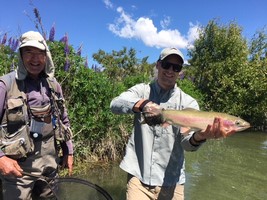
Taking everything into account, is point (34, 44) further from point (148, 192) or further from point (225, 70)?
point (225, 70)

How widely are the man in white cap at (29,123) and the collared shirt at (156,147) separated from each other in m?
0.81

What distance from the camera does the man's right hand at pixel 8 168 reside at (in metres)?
3.84

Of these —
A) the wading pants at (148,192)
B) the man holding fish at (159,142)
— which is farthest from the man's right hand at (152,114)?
the wading pants at (148,192)

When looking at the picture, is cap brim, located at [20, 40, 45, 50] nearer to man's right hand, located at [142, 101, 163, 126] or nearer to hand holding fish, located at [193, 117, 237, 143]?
man's right hand, located at [142, 101, 163, 126]

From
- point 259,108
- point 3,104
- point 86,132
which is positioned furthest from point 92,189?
point 259,108

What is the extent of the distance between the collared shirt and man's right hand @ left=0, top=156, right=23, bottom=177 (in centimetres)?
128

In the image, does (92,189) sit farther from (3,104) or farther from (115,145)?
(115,145)

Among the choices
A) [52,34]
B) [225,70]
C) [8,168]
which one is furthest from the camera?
[225,70]

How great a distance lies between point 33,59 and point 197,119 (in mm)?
1996

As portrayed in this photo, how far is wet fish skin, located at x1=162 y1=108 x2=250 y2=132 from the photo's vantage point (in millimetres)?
3943

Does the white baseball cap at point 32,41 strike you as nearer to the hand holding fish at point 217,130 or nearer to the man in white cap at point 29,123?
the man in white cap at point 29,123

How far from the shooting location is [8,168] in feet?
12.6

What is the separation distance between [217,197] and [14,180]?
632 centimetres

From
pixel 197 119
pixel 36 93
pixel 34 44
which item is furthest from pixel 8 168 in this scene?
pixel 197 119
